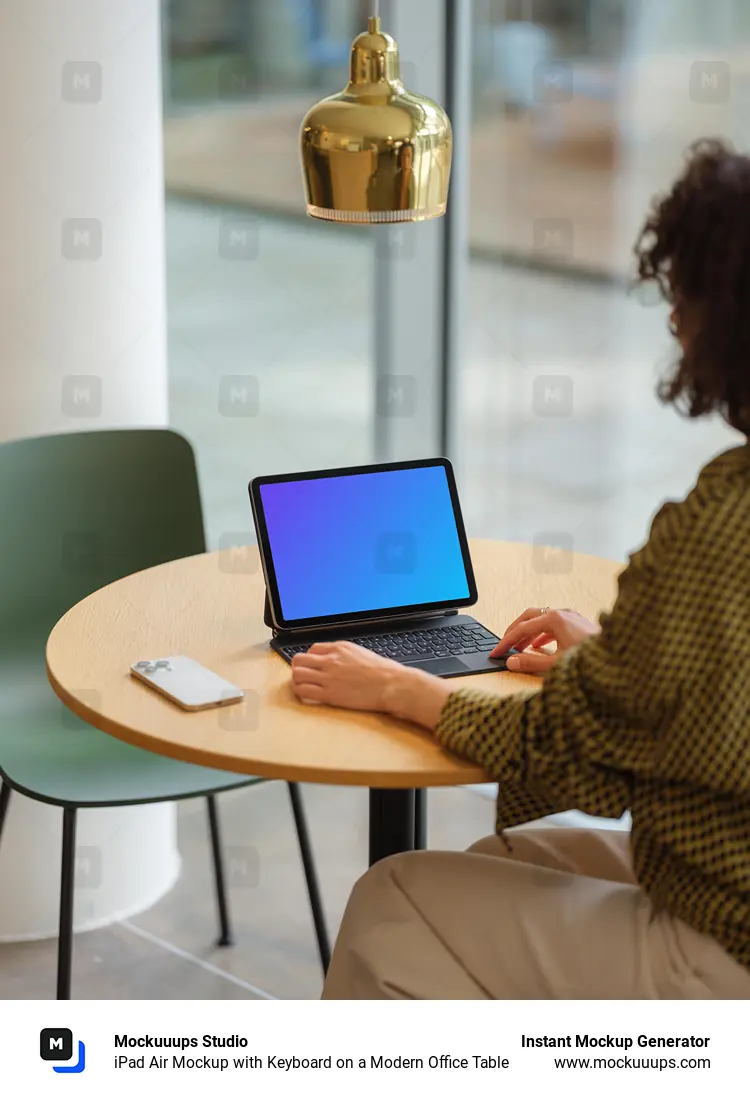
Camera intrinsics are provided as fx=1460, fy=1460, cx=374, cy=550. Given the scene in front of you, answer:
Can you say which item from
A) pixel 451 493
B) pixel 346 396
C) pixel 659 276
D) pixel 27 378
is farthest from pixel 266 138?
pixel 659 276

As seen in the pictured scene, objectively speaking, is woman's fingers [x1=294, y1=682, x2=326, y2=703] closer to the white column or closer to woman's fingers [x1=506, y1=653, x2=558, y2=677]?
woman's fingers [x1=506, y1=653, x2=558, y2=677]

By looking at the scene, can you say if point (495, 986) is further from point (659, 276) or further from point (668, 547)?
point (659, 276)

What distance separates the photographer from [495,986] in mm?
1478

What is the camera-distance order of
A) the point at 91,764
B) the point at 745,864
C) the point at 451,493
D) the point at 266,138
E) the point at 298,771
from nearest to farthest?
1. the point at 745,864
2. the point at 298,771
3. the point at 451,493
4. the point at 91,764
5. the point at 266,138

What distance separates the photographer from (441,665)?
170cm

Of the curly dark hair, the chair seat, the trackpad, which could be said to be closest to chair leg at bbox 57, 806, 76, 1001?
the chair seat

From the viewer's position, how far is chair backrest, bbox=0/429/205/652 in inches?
92.4

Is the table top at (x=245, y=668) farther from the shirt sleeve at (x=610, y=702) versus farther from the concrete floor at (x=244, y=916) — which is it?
the concrete floor at (x=244, y=916)

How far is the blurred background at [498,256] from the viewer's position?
2.55 meters

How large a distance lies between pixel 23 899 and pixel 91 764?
53 cm

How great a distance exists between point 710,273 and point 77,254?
50.9 inches

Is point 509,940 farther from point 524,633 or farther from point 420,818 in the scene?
point 420,818

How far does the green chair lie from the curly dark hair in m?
1.07
